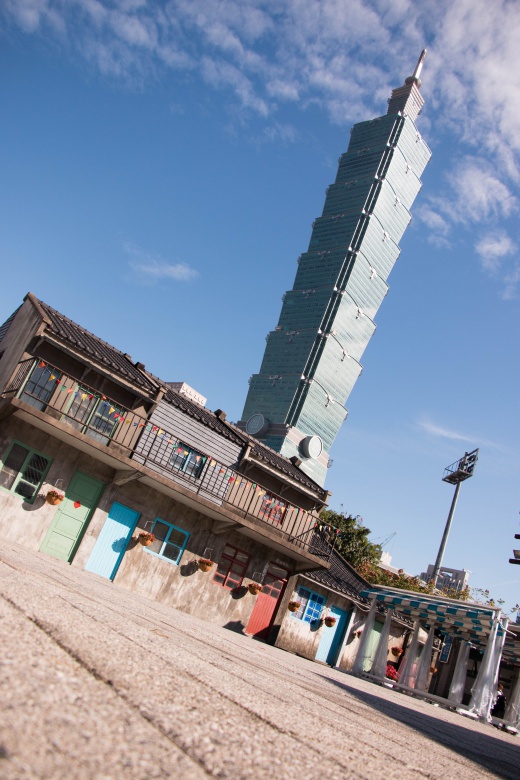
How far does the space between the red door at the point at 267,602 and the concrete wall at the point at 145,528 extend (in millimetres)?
361

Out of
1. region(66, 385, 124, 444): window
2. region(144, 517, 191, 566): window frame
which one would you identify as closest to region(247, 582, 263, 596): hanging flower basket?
region(144, 517, 191, 566): window frame

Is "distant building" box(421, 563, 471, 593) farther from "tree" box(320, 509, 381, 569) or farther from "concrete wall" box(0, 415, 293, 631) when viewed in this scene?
"concrete wall" box(0, 415, 293, 631)

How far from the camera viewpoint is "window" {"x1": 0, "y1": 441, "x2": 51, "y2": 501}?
16656 millimetres

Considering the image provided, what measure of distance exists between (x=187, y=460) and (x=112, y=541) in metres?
4.31

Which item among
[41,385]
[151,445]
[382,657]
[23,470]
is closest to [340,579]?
[382,657]

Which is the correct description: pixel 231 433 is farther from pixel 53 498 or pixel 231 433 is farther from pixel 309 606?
pixel 53 498

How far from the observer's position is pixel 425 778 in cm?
288

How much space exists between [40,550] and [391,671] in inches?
672

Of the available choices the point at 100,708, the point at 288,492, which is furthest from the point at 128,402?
the point at 100,708

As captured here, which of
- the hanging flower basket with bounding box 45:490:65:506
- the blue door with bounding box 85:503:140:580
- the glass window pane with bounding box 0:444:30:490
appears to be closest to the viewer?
the glass window pane with bounding box 0:444:30:490

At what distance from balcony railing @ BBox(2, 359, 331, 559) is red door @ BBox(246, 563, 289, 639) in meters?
1.45

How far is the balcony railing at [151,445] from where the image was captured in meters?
17.4

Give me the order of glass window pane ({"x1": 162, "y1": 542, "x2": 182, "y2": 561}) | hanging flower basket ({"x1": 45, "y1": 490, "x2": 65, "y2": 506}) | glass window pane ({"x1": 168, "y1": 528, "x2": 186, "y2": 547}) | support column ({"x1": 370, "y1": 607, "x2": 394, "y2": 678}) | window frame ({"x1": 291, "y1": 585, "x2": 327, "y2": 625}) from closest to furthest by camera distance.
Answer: hanging flower basket ({"x1": 45, "y1": 490, "x2": 65, "y2": 506})
support column ({"x1": 370, "y1": 607, "x2": 394, "y2": 678})
glass window pane ({"x1": 162, "y1": 542, "x2": 182, "y2": 561})
glass window pane ({"x1": 168, "y1": 528, "x2": 186, "y2": 547})
window frame ({"x1": 291, "y1": 585, "x2": 327, "y2": 625})

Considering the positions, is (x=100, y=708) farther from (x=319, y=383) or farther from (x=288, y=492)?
(x=319, y=383)
